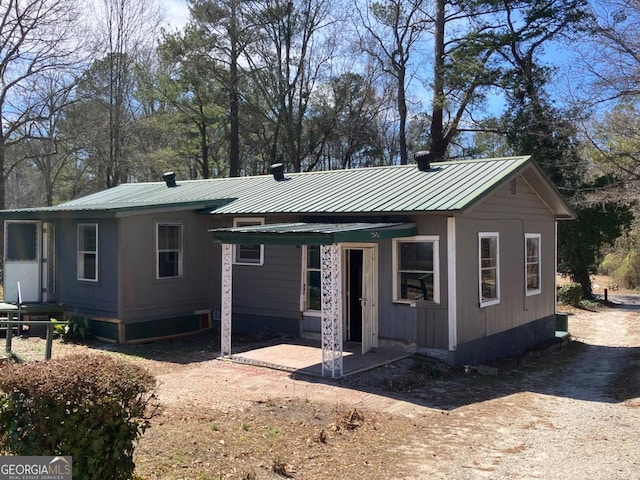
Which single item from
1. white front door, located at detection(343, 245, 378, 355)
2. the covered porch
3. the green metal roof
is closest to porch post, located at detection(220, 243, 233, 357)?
the covered porch

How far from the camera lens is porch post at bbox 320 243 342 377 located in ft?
30.5

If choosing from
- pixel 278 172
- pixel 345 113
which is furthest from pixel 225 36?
pixel 278 172

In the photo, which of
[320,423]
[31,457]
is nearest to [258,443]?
[320,423]

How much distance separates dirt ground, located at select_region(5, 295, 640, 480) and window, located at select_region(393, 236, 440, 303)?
1.24 m

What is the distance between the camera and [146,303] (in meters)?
12.6

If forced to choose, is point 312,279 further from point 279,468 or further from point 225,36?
point 225,36

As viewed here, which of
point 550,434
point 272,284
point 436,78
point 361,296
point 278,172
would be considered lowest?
point 550,434

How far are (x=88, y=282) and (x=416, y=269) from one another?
7308mm

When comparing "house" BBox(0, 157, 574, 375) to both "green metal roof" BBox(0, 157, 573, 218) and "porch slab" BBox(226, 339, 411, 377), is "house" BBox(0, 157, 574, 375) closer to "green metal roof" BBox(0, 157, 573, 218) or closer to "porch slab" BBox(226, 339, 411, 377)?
"green metal roof" BBox(0, 157, 573, 218)

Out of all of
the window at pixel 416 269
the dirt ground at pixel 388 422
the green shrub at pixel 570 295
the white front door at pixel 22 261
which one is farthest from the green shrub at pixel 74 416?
the green shrub at pixel 570 295

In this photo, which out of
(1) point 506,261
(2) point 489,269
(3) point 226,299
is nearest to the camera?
(3) point 226,299

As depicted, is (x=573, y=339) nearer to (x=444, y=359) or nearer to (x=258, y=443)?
(x=444, y=359)

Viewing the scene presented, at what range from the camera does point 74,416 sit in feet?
13.4

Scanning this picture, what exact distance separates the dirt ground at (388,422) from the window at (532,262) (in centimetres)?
246
